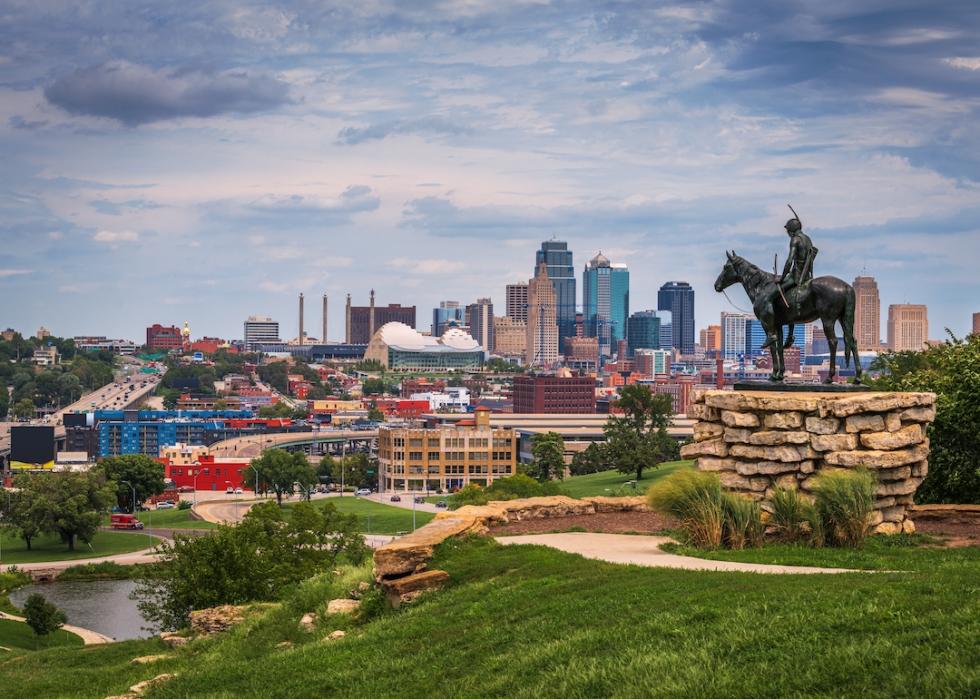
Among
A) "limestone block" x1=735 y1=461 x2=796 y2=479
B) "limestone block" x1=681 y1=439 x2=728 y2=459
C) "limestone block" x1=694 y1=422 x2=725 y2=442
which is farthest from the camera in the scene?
"limestone block" x1=694 y1=422 x2=725 y2=442

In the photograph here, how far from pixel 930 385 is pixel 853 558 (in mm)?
11176

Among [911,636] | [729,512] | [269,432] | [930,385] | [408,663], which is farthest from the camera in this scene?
[269,432]

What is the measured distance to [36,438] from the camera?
119625 millimetres

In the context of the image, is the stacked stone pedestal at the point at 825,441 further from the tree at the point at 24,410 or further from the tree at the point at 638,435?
the tree at the point at 24,410

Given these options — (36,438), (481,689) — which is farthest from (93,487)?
(481,689)

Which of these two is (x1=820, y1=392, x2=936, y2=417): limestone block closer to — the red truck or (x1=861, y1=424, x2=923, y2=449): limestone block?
(x1=861, y1=424, x2=923, y2=449): limestone block

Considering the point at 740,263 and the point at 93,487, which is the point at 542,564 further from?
the point at 93,487

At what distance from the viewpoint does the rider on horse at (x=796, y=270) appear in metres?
17.2

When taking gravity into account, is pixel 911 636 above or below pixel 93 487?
above

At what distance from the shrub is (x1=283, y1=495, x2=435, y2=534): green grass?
44.7 m

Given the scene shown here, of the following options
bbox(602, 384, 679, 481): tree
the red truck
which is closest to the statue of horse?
bbox(602, 384, 679, 481): tree

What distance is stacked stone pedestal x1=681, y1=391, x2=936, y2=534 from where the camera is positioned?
1577 centimetres

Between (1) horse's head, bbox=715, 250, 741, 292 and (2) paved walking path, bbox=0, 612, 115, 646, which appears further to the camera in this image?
(2) paved walking path, bbox=0, 612, 115, 646

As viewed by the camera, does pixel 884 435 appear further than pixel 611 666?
Yes
